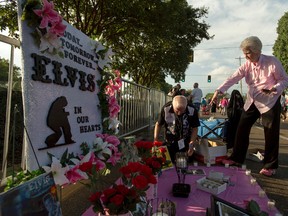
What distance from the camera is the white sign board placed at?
1562 mm

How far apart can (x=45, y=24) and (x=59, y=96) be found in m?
0.45

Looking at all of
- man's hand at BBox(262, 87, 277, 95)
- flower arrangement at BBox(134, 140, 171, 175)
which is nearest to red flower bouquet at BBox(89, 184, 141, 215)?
flower arrangement at BBox(134, 140, 171, 175)

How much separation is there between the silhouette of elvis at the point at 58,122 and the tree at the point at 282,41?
40.7 metres

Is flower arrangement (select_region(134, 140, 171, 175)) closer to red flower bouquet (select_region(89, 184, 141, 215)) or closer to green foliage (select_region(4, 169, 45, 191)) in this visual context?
red flower bouquet (select_region(89, 184, 141, 215))

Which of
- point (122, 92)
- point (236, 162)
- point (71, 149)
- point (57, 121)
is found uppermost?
point (122, 92)

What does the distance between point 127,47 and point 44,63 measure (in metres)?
17.2

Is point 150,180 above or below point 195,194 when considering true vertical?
above

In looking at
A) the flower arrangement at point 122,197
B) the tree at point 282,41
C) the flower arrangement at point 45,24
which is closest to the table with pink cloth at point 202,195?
the flower arrangement at point 122,197

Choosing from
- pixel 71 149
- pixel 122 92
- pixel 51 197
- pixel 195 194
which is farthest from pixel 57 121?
pixel 122 92

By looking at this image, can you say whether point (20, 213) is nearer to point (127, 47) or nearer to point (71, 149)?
point (71, 149)

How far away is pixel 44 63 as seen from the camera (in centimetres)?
168

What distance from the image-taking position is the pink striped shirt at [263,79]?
385 cm

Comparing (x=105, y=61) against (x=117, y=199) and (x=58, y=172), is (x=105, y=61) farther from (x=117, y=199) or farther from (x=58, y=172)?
(x=117, y=199)

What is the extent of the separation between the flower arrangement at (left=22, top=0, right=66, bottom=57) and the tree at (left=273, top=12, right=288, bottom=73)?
134 feet
